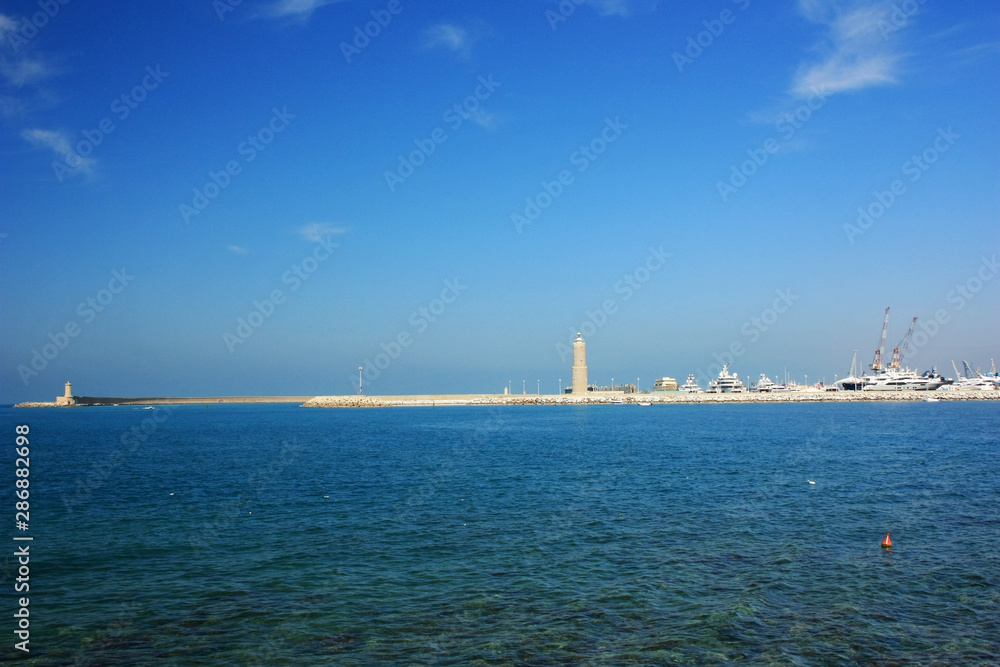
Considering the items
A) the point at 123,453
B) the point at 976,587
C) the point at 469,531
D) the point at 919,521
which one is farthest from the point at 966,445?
the point at 123,453

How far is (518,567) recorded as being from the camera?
60.4 feet

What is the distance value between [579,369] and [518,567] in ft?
574

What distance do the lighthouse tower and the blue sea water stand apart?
148m

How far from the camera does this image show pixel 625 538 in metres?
21.8

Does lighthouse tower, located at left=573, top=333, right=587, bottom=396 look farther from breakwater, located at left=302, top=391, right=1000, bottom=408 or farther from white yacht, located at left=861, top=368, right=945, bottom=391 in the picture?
white yacht, located at left=861, top=368, right=945, bottom=391

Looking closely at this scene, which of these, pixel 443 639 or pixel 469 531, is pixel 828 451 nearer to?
pixel 469 531

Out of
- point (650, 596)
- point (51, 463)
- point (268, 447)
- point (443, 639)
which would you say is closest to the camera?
point (443, 639)

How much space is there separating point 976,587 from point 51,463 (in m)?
54.0

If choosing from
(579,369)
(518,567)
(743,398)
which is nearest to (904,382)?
(743,398)

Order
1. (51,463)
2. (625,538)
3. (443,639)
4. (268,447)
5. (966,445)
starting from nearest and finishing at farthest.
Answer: (443,639)
(625,538)
(51,463)
(966,445)
(268,447)

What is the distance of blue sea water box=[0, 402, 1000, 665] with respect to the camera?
42.9ft

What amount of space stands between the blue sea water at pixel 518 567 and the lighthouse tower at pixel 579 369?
5845 inches

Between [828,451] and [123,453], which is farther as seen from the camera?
[123,453]

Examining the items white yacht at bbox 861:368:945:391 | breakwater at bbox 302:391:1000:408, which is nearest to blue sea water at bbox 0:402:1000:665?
breakwater at bbox 302:391:1000:408
